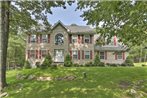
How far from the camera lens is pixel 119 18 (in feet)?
44.4

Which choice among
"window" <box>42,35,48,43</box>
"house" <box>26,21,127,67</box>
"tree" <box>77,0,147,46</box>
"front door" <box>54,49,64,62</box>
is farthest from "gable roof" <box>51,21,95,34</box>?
"tree" <box>77,0,147,46</box>

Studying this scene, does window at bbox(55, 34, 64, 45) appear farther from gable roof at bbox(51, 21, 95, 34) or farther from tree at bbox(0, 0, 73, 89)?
tree at bbox(0, 0, 73, 89)

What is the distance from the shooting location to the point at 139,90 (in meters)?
17.1

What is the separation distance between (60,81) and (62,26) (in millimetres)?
21344

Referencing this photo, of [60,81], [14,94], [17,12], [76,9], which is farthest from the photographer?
[60,81]

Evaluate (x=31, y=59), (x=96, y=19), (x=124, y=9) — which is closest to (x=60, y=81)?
(x=96, y=19)

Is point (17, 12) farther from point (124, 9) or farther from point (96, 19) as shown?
point (124, 9)

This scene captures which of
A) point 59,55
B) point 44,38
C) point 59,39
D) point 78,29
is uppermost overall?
point 78,29

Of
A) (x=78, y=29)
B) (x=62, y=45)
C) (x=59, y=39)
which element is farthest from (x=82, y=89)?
(x=78, y=29)

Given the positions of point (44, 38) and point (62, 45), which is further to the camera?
point (44, 38)

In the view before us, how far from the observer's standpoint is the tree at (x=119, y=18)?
1184 cm

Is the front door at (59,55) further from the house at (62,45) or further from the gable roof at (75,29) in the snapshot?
the gable roof at (75,29)

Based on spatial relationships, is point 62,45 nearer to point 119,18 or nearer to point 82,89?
point 82,89

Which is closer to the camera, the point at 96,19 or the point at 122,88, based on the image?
the point at 96,19
